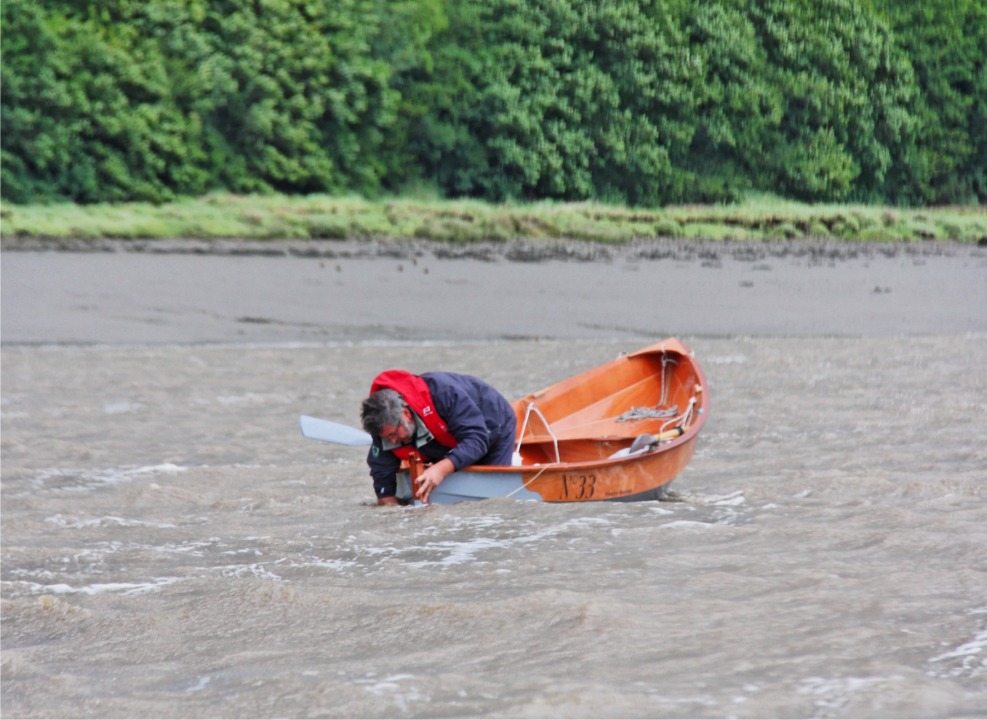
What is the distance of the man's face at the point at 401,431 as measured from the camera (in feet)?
17.0

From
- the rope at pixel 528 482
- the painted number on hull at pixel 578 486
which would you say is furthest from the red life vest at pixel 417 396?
the painted number on hull at pixel 578 486

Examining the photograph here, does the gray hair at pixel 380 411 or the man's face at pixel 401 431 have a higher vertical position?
the gray hair at pixel 380 411

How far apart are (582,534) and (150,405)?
4927 mm

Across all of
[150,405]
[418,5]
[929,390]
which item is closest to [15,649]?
[150,405]

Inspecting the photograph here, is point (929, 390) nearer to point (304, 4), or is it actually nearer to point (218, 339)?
point (218, 339)

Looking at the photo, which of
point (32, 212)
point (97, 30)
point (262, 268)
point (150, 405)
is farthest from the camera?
point (97, 30)

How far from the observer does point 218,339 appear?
1293 cm

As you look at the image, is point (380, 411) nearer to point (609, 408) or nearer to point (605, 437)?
point (605, 437)

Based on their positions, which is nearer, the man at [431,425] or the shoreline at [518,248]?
the man at [431,425]

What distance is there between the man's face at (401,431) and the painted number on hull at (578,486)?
73cm

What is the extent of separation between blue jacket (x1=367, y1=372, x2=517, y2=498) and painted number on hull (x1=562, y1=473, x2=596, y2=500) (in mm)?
317

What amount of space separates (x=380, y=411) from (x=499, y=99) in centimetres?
1404

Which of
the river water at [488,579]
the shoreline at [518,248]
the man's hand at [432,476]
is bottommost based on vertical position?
the river water at [488,579]

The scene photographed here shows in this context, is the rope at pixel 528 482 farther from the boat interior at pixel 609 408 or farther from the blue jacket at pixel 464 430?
the boat interior at pixel 609 408
